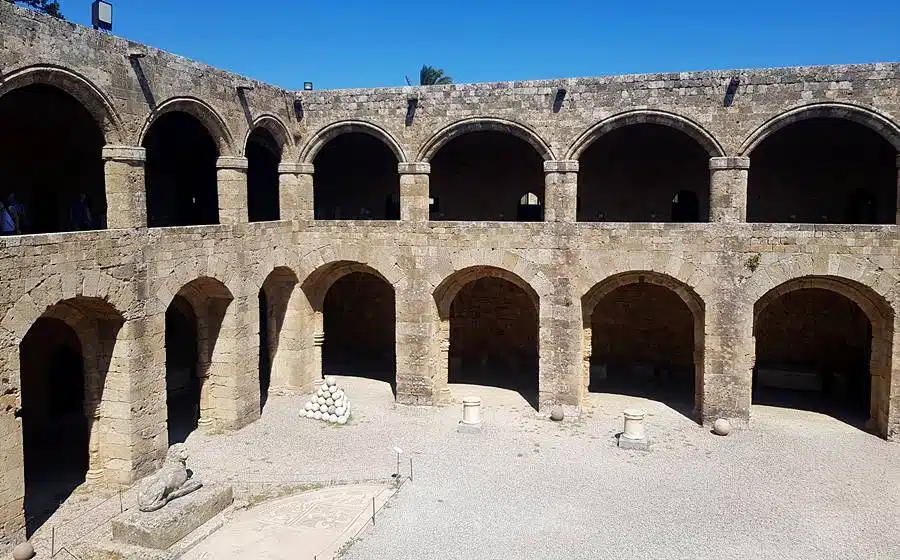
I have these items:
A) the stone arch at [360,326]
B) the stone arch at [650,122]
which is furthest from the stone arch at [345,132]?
the stone arch at [360,326]

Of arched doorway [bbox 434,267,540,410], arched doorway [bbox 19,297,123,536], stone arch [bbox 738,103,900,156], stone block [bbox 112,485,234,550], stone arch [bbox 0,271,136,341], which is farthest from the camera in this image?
arched doorway [bbox 434,267,540,410]

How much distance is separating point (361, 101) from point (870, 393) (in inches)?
511

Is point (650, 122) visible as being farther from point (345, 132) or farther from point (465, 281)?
point (345, 132)

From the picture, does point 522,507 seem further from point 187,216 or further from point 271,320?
point 187,216

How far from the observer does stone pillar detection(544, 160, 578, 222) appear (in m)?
16.1

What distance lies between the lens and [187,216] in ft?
68.6

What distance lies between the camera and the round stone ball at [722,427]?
1522cm

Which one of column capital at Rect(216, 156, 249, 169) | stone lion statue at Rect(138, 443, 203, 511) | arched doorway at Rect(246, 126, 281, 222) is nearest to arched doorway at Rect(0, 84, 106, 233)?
column capital at Rect(216, 156, 249, 169)

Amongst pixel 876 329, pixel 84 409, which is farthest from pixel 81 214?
pixel 876 329

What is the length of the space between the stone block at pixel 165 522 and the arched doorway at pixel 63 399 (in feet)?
5.51

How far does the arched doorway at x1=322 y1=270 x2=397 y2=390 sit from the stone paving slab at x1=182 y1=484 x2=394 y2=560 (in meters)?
9.41

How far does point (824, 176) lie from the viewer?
18.2 m

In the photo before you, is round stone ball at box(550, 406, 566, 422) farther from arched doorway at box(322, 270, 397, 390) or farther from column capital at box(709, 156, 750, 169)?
arched doorway at box(322, 270, 397, 390)

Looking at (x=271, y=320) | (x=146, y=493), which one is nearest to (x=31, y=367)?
(x=271, y=320)
